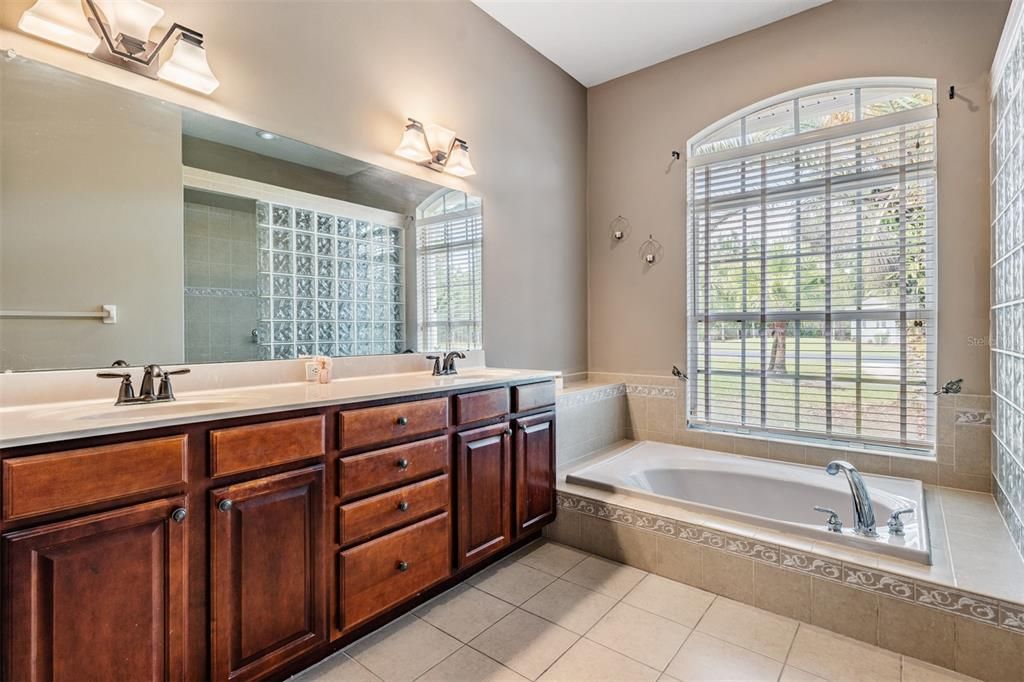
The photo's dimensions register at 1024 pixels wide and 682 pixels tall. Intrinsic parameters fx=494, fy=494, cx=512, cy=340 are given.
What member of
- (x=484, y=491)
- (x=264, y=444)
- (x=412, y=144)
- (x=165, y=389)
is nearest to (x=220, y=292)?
(x=165, y=389)

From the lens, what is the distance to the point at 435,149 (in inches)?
103

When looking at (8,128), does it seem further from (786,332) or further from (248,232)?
(786,332)

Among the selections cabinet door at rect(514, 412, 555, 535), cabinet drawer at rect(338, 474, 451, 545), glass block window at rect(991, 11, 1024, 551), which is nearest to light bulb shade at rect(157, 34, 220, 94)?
cabinet drawer at rect(338, 474, 451, 545)

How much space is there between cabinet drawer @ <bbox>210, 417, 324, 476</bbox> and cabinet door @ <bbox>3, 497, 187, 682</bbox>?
14 cm

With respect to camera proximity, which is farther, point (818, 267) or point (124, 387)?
point (818, 267)

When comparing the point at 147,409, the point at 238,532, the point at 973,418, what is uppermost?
the point at 147,409

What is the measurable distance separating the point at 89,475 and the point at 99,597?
0.94ft

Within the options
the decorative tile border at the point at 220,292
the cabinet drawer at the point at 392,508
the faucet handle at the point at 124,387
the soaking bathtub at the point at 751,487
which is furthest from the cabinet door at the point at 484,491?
the faucet handle at the point at 124,387

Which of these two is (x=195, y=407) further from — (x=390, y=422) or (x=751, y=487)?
(x=751, y=487)

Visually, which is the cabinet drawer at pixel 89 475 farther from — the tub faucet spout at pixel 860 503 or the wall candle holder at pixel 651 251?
the wall candle holder at pixel 651 251

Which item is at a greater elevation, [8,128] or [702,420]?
[8,128]

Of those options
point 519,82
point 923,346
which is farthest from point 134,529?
point 923,346

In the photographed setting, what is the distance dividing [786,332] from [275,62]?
3049 millimetres

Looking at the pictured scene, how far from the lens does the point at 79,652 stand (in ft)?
3.62
